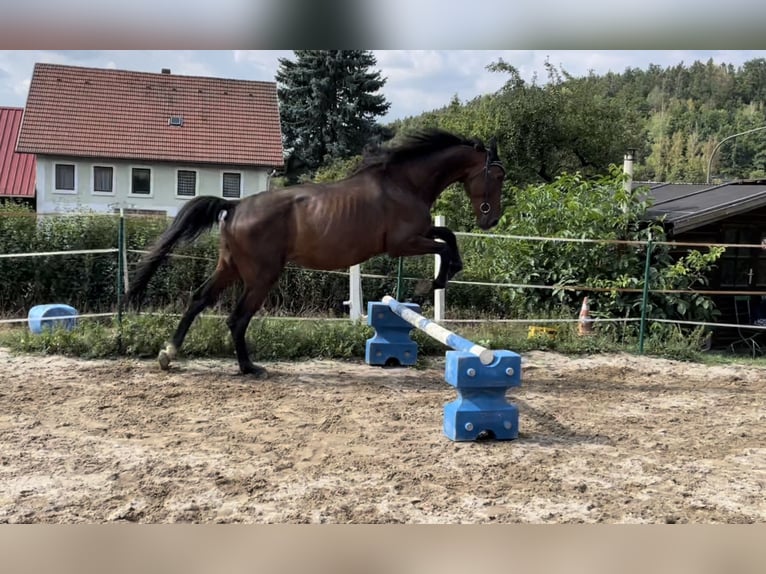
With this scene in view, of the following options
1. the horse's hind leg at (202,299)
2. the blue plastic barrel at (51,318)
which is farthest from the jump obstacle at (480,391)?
the blue plastic barrel at (51,318)

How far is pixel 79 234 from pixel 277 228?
4.65 m

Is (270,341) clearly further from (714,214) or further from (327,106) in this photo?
(327,106)

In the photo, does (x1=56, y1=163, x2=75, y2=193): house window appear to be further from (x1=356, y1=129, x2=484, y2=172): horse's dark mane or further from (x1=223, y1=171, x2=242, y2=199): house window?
(x1=356, y1=129, x2=484, y2=172): horse's dark mane

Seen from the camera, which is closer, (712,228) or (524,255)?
(524,255)

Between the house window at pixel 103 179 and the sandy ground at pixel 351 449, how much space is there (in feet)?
37.9

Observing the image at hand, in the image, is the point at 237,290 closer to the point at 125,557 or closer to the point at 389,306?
the point at 389,306

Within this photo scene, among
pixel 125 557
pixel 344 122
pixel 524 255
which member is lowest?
pixel 125 557

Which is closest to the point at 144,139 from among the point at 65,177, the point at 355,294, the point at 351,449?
A: the point at 65,177

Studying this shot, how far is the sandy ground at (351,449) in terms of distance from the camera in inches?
111

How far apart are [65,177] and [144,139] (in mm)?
2474

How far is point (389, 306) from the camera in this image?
18.9 feet

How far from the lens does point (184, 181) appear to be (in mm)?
15883

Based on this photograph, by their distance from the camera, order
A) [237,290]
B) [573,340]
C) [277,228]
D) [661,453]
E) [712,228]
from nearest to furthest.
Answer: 1. [661,453]
2. [277,228]
3. [573,340]
4. [237,290]
5. [712,228]
